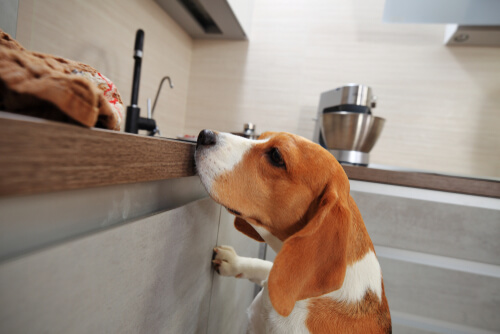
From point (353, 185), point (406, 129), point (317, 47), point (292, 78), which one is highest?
point (317, 47)

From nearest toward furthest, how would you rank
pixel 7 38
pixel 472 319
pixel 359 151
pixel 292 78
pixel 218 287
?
pixel 7 38
pixel 218 287
pixel 472 319
pixel 359 151
pixel 292 78

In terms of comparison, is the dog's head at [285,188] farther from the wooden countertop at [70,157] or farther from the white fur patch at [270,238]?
the wooden countertop at [70,157]

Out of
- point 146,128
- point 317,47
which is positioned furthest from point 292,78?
point 146,128

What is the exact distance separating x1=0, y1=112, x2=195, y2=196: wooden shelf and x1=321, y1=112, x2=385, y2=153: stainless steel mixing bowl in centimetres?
111

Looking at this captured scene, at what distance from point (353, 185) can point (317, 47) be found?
140cm

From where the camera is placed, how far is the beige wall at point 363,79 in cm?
185

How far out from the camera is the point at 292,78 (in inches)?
83.1

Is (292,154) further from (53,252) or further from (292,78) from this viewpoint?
(292,78)

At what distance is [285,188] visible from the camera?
2.05 feet

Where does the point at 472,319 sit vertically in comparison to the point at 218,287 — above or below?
below

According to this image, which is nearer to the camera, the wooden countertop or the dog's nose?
the wooden countertop

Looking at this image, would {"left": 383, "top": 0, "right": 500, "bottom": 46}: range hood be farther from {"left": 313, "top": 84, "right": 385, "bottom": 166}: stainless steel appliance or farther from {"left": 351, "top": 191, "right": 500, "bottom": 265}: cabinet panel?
{"left": 351, "top": 191, "right": 500, "bottom": 265}: cabinet panel

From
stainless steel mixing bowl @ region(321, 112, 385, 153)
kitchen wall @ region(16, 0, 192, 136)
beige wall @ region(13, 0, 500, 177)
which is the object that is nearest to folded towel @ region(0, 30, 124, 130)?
kitchen wall @ region(16, 0, 192, 136)

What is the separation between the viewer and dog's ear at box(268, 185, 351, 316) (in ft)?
1.64
